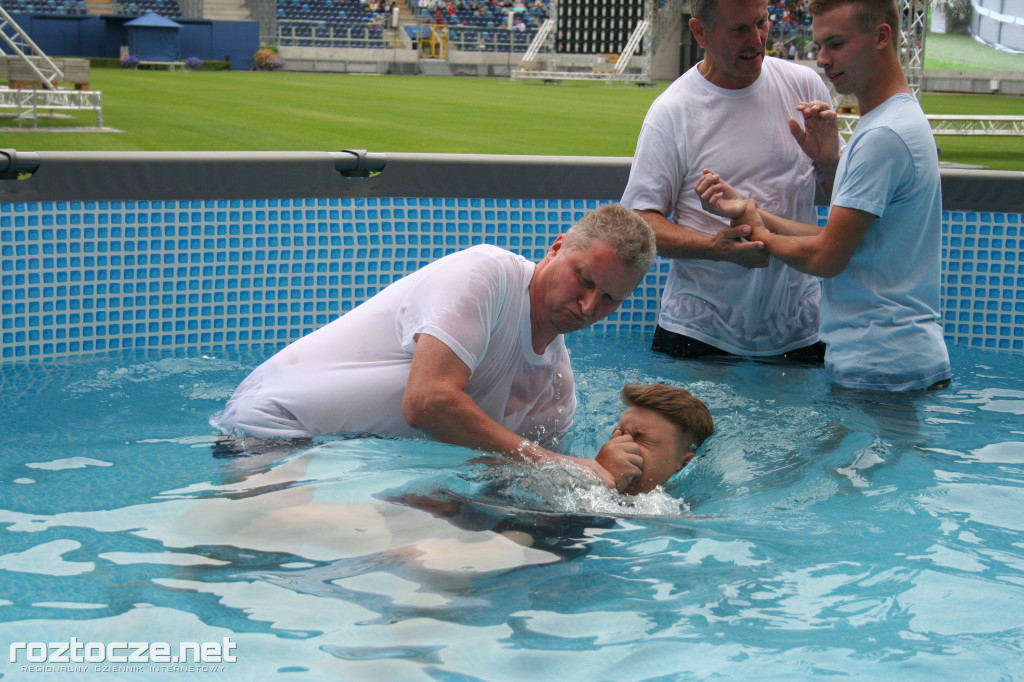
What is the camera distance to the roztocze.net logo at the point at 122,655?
2.02 m

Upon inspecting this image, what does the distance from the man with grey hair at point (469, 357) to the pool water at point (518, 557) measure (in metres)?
0.12

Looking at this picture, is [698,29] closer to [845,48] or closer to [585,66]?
[845,48]

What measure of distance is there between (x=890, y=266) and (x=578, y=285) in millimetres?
1386

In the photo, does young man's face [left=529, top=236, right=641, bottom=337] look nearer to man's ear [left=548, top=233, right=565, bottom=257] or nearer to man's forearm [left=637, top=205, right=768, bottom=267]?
man's ear [left=548, top=233, right=565, bottom=257]

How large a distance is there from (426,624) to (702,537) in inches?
32.3

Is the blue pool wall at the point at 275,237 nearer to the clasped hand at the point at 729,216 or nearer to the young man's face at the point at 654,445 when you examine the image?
the clasped hand at the point at 729,216

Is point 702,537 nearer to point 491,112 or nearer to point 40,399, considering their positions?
point 40,399

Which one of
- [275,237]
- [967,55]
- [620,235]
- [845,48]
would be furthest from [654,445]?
[967,55]

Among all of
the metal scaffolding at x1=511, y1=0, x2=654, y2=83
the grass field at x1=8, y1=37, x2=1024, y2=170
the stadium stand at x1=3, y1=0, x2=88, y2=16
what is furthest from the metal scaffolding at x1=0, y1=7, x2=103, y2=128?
the metal scaffolding at x1=511, y1=0, x2=654, y2=83

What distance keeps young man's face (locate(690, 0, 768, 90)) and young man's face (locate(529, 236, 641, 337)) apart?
1343mm

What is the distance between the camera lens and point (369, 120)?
55.5 feet

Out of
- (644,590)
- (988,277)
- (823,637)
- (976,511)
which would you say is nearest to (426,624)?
(644,590)

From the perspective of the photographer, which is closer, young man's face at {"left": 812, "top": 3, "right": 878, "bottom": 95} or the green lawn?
young man's face at {"left": 812, "top": 3, "right": 878, "bottom": 95}

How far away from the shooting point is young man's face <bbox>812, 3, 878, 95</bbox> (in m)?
3.24
